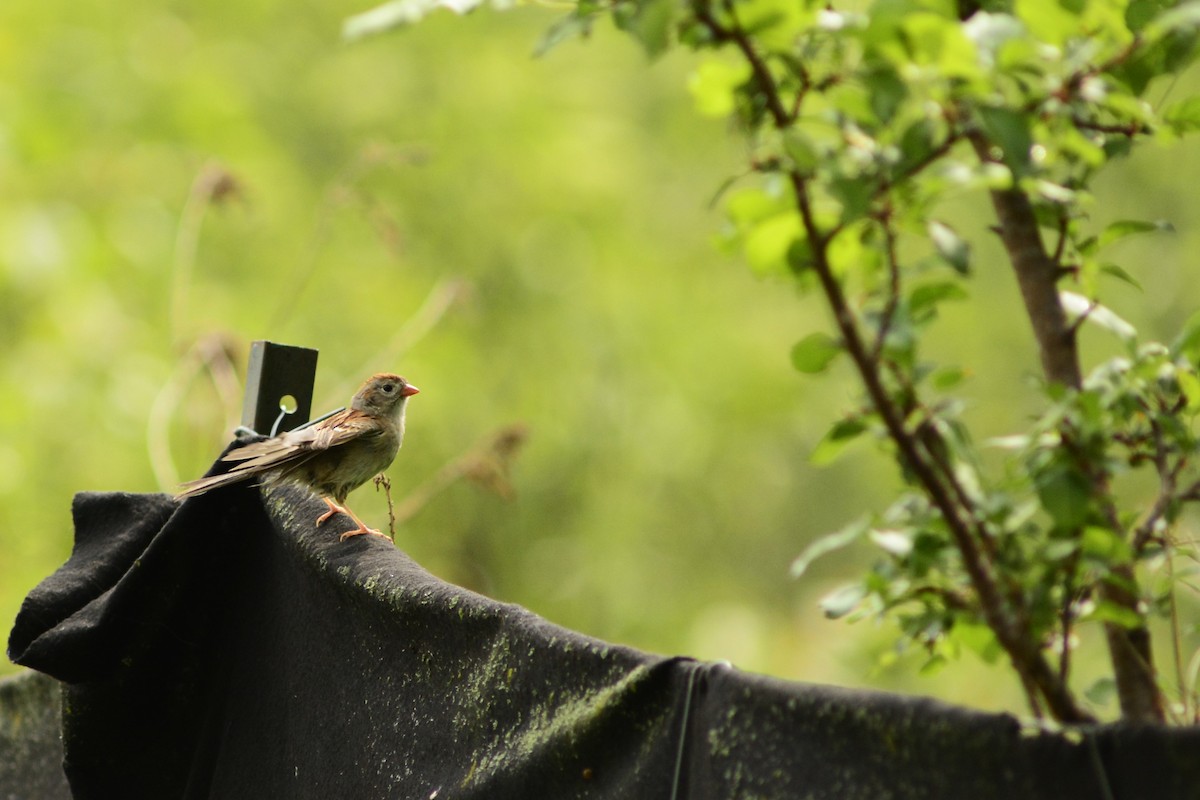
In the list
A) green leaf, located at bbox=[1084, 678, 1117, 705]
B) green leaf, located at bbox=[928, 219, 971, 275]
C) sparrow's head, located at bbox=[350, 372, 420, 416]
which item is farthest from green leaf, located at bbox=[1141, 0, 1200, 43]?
sparrow's head, located at bbox=[350, 372, 420, 416]

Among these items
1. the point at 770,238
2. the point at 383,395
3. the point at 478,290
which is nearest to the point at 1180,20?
the point at 770,238

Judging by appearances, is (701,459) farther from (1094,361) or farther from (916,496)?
(916,496)

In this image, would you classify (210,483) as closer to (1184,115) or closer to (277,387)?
(277,387)

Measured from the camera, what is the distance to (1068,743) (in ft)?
3.35

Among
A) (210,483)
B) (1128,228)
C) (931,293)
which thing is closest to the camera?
(931,293)

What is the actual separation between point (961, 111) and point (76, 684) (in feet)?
6.17

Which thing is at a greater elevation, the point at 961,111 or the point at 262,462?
the point at 961,111

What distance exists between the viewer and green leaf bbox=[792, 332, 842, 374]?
1194 mm

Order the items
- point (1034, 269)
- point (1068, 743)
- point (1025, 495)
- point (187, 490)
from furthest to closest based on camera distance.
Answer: point (187, 490) → point (1034, 269) → point (1025, 495) → point (1068, 743)

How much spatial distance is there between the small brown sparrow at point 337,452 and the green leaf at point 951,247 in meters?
1.14

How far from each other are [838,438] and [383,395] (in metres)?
2.39

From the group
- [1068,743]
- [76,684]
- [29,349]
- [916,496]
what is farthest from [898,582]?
[29,349]

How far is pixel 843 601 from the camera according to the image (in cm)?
125

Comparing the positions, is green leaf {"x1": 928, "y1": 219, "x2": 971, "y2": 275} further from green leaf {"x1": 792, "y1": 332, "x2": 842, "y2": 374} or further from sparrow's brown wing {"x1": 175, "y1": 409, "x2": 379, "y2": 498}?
sparrow's brown wing {"x1": 175, "y1": 409, "x2": 379, "y2": 498}
